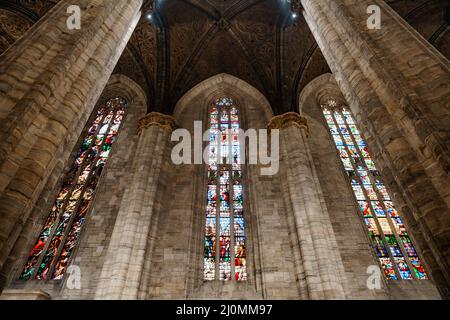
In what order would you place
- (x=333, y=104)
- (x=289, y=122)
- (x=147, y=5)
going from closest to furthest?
1. (x=147, y=5)
2. (x=289, y=122)
3. (x=333, y=104)

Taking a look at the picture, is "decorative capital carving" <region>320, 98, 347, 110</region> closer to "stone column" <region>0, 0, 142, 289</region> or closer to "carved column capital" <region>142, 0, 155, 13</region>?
"carved column capital" <region>142, 0, 155, 13</region>

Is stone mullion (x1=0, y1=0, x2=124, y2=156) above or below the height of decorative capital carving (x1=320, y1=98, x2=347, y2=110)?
below

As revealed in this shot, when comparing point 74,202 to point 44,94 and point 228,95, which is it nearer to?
point 44,94

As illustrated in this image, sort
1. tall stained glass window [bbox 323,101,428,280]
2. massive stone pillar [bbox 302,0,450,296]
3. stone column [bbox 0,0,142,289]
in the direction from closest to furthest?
massive stone pillar [bbox 302,0,450,296]
stone column [bbox 0,0,142,289]
tall stained glass window [bbox 323,101,428,280]

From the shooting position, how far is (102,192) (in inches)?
407

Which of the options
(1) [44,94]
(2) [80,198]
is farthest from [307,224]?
(2) [80,198]

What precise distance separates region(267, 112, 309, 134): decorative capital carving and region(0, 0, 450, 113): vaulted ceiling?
71 centimetres

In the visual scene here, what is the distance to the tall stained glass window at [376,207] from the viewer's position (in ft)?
29.2

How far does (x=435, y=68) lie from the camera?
4.17m

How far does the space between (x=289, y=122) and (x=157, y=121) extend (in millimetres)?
5144

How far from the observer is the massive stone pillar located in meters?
3.33

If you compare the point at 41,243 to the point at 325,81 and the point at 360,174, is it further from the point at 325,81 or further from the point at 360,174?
the point at 325,81

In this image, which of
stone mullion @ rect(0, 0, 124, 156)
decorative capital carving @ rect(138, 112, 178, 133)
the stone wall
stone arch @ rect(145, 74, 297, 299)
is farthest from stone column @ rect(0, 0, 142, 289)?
decorative capital carving @ rect(138, 112, 178, 133)

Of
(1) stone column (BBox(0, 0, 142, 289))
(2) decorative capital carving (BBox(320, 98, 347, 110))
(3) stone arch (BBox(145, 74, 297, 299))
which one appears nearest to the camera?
(1) stone column (BBox(0, 0, 142, 289))
